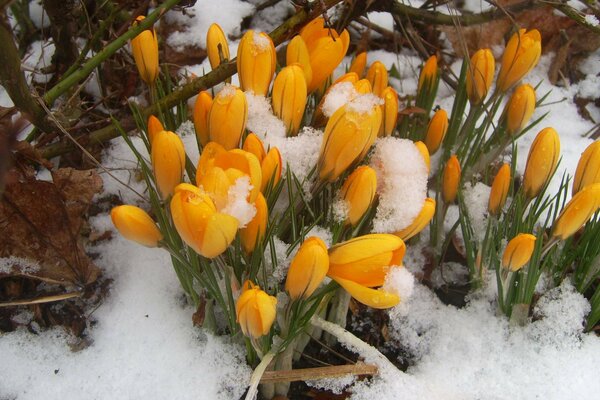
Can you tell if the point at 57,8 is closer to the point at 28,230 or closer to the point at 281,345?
the point at 28,230

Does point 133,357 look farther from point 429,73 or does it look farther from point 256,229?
point 429,73

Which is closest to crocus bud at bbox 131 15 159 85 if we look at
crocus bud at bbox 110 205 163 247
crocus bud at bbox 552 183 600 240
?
crocus bud at bbox 110 205 163 247

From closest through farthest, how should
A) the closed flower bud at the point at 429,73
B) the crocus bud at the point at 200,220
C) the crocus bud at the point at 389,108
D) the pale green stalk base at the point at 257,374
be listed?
the crocus bud at the point at 200,220, the pale green stalk base at the point at 257,374, the crocus bud at the point at 389,108, the closed flower bud at the point at 429,73

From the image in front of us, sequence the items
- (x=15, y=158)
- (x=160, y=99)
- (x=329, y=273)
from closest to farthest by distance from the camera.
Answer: (x=329, y=273)
(x=15, y=158)
(x=160, y=99)

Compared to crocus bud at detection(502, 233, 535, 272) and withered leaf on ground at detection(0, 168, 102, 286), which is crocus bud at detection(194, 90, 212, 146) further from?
crocus bud at detection(502, 233, 535, 272)

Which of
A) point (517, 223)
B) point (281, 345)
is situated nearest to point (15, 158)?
point (281, 345)

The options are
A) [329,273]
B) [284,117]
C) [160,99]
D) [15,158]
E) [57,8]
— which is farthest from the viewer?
[57,8]

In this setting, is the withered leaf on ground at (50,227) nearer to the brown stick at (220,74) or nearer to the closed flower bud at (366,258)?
the brown stick at (220,74)

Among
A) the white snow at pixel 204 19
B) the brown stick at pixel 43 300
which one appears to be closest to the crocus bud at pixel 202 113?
the brown stick at pixel 43 300
